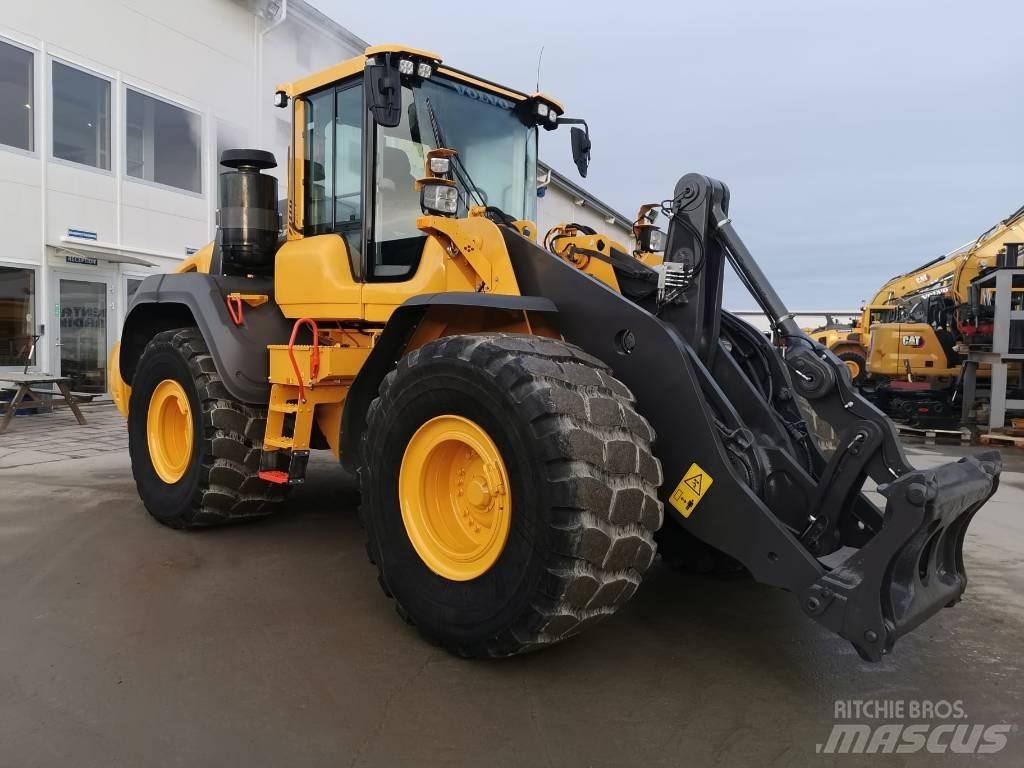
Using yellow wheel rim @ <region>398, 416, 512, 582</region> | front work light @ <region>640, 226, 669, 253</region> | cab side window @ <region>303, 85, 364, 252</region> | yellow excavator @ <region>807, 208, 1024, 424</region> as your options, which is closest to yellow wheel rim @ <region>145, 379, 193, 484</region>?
cab side window @ <region>303, 85, 364, 252</region>

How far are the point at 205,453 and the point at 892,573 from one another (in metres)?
3.79

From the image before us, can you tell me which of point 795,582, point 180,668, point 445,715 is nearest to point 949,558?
point 795,582

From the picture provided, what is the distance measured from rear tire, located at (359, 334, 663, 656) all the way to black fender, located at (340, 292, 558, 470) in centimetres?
21

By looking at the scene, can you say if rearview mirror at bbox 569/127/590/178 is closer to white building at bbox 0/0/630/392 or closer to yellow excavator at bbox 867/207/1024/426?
white building at bbox 0/0/630/392

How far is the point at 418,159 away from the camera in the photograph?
13.7 feet

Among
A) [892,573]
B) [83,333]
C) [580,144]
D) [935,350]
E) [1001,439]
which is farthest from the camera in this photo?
[935,350]

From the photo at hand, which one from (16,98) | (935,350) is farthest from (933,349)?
(16,98)

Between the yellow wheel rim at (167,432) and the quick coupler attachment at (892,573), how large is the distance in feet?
13.8

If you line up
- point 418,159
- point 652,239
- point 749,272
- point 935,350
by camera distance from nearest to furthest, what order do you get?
point 749,272, point 652,239, point 418,159, point 935,350

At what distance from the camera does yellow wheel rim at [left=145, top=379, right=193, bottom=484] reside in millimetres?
5230

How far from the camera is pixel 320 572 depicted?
419 centimetres

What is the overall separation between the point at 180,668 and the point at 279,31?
10853 mm

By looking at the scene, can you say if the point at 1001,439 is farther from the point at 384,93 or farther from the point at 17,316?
the point at 17,316

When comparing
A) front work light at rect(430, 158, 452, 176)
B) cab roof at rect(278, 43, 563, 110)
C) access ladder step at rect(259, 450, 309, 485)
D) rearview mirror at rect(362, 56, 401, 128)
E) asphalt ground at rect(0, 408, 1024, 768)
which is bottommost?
asphalt ground at rect(0, 408, 1024, 768)
